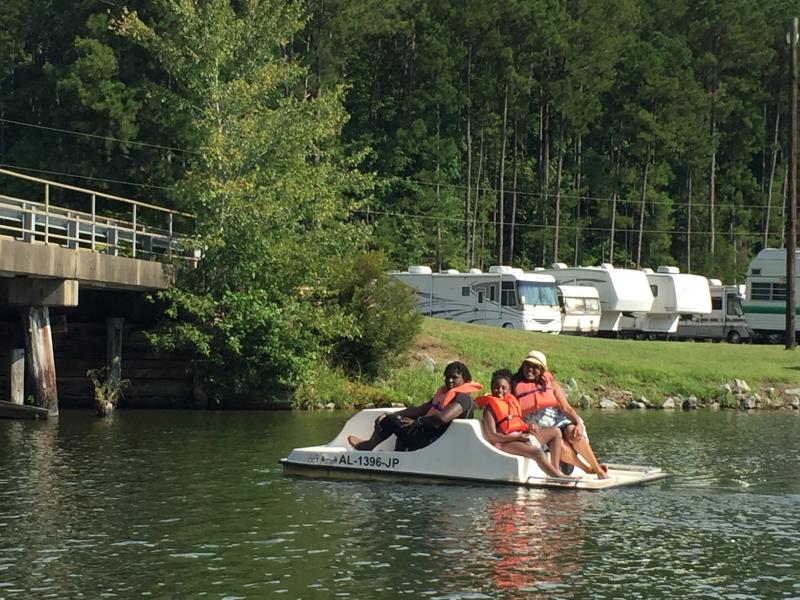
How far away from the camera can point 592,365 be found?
1773 inches

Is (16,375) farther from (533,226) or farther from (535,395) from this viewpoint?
(533,226)

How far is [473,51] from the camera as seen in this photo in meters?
82.9

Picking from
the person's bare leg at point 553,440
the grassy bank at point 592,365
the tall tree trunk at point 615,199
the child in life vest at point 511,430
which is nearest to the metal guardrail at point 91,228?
the grassy bank at point 592,365

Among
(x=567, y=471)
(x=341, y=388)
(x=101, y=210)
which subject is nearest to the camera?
(x=567, y=471)

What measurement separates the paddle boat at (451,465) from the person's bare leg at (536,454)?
0.09 metres

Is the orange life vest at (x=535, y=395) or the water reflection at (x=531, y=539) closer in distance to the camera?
the water reflection at (x=531, y=539)

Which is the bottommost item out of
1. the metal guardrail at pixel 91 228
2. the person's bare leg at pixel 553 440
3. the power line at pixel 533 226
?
the person's bare leg at pixel 553 440

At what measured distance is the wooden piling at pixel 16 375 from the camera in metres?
34.9

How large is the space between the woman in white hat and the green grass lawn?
16911 mm

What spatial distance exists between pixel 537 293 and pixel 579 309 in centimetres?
394

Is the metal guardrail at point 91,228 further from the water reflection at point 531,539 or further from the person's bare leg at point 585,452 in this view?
the water reflection at point 531,539

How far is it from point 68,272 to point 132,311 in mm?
6022

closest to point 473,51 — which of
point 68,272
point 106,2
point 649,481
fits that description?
point 106,2

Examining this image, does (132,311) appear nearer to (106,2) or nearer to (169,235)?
(169,235)
